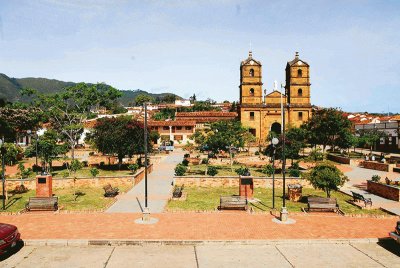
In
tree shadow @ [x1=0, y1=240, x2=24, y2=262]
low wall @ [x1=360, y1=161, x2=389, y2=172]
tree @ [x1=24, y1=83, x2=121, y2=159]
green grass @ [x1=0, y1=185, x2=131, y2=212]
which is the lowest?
tree shadow @ [x1=0, y1=240, x2=24, y2=262]

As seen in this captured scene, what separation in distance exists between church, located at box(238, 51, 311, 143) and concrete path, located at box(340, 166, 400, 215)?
25539 millimetres

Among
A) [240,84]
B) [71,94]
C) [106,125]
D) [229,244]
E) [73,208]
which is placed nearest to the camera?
[229,244]

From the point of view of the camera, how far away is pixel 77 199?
62.4ft

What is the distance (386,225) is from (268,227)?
4.90m

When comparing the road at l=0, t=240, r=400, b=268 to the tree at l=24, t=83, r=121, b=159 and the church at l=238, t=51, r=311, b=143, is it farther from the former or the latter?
the church at l=238, t=51, r=311, b=143

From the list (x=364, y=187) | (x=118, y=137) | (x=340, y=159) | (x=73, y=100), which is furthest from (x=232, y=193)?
(x=73, y=100)

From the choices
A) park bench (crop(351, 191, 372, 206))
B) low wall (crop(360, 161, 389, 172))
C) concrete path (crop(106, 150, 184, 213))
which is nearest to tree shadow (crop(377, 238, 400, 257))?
park bench (crop(351, 191, 372, 206))

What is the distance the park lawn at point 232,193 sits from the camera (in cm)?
1683

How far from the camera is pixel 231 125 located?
3105cm

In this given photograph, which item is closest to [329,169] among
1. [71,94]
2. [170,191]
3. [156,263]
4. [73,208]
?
[170,191]

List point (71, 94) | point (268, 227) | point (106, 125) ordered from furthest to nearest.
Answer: point (71, 94)
point (106, 125)
point (268, 227)

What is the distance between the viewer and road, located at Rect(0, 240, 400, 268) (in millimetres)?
9984

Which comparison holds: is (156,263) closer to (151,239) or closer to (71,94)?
(151,239)

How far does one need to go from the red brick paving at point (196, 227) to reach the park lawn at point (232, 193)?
1792mm
